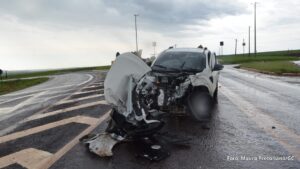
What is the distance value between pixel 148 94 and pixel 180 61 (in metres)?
2.72

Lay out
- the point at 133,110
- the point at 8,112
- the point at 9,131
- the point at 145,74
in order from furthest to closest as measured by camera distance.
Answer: the point at 8,112
the point at 9,131
the point at 145,74
the point at 133,110

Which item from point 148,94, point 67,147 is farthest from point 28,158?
point 148,94

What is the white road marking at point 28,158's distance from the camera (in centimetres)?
444

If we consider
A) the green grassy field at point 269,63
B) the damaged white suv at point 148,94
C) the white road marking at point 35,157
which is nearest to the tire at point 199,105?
the damaged white suv at point 148,94

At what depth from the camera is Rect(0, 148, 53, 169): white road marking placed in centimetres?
444

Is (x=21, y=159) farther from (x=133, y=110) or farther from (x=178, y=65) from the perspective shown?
(x=178, y=65)

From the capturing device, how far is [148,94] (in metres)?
5.91

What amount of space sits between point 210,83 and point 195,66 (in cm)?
66

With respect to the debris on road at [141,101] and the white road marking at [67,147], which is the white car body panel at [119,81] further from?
the white road marking at [67,147]

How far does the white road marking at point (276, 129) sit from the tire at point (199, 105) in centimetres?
125

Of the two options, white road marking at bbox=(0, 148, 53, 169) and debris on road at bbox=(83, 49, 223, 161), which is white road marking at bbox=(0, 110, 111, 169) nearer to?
white road marking at bbox=(0, 148, 53, 169)

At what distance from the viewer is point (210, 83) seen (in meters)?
7.65

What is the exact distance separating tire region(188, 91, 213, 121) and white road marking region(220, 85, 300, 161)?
1.25 m

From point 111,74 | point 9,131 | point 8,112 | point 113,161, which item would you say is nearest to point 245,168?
point 113,161
